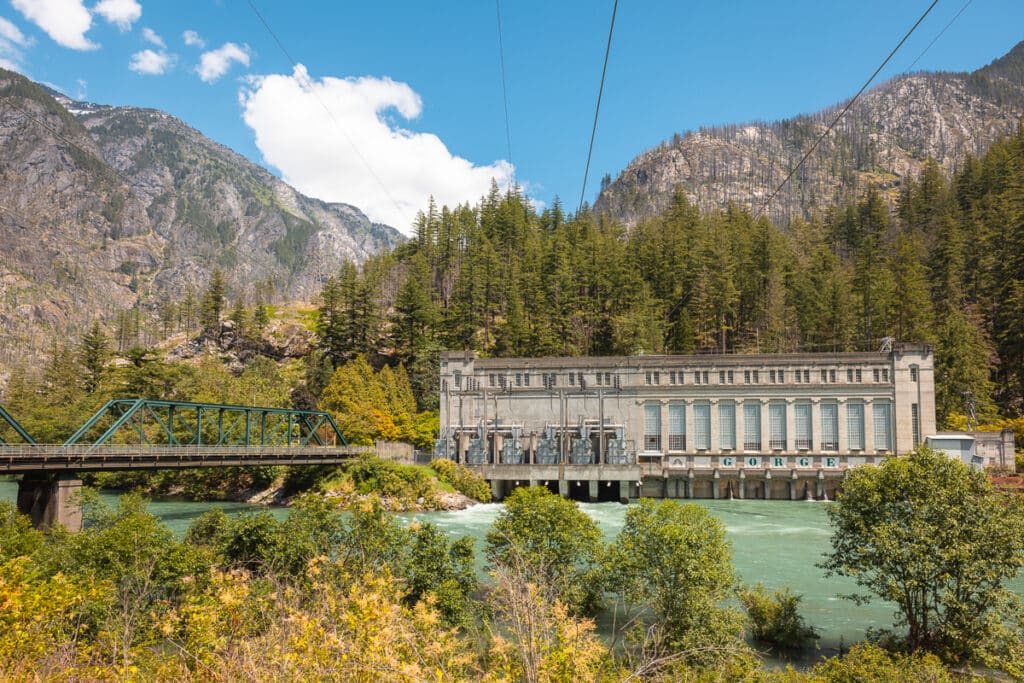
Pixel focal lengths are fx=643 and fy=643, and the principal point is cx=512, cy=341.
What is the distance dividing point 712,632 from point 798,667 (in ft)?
10.3

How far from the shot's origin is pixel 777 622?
62.5 ft

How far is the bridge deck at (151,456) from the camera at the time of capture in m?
28.9

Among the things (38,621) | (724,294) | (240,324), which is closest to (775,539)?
(38,621)

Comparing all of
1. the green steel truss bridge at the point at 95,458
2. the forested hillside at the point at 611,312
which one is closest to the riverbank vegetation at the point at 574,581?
the green steel truss bridge at the point at 95,458

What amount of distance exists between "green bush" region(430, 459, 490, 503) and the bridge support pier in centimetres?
2333

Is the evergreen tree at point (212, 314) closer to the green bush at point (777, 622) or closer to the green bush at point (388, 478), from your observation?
the green bush at point (388, 478)

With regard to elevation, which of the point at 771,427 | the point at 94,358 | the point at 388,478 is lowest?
the point at 388,478

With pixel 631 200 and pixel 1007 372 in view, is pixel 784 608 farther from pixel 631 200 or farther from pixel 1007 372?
pixel 631 200

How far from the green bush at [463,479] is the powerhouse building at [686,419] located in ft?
3.90

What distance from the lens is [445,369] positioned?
57.0 meters

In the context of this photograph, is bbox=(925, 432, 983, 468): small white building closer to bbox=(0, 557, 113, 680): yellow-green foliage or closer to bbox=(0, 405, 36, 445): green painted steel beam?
bbox=(0, 557, 113, 680): yellow-green foliage

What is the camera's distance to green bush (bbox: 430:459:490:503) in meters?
47.6

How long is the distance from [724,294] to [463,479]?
3653 centimetres

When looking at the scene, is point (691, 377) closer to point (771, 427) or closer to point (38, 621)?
point (771, 427)
